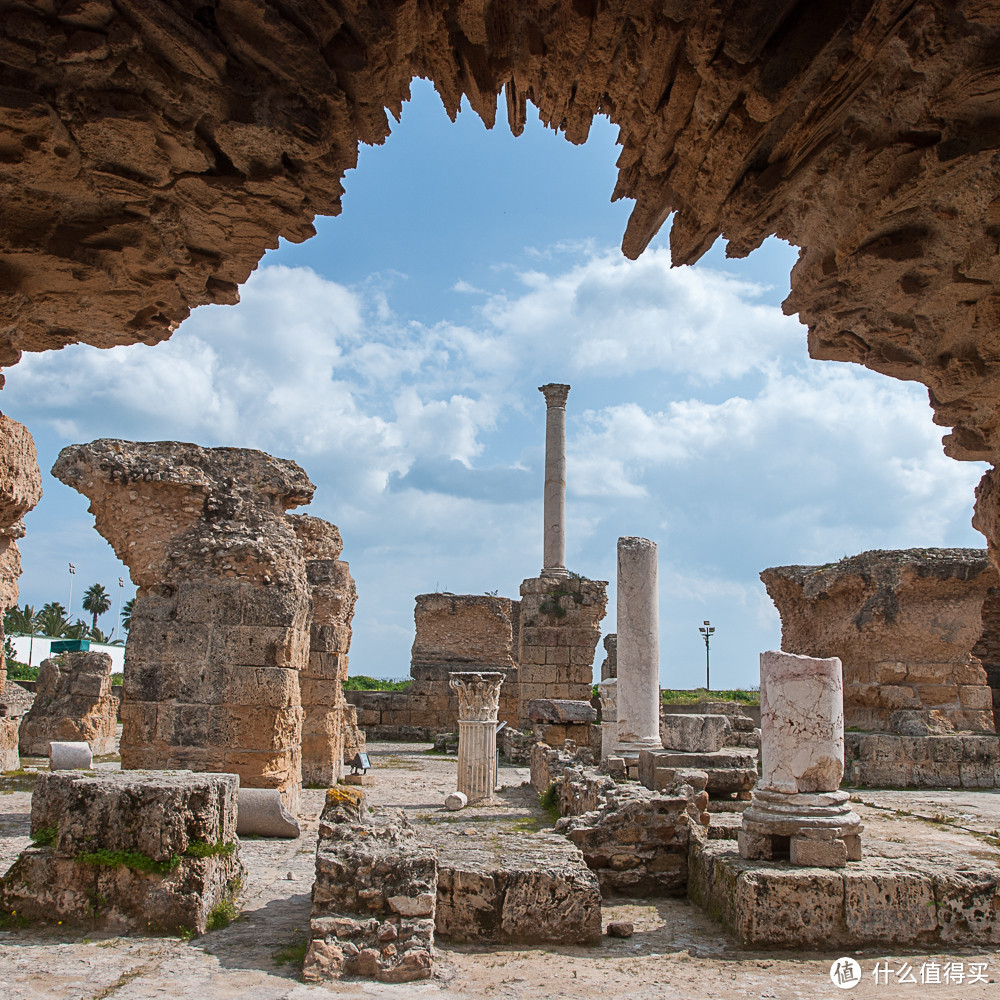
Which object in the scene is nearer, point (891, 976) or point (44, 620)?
point (891, 976)

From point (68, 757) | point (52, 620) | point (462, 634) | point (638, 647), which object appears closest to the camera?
point (68, 757)

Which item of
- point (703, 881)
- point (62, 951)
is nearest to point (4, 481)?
point (62, 951)

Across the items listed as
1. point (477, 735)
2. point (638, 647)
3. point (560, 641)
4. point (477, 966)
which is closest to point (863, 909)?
point (477, 966)

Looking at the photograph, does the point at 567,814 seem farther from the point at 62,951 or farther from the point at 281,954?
the point at 62,951

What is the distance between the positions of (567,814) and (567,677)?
988 centimetres

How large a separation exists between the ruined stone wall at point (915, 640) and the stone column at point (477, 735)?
8.30m

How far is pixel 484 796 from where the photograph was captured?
420 inches

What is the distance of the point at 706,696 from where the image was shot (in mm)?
24391

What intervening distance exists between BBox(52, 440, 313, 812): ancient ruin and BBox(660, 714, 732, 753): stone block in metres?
5.36

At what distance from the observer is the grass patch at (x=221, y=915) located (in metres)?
5.24

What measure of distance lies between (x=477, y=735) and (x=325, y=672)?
8.37 feet

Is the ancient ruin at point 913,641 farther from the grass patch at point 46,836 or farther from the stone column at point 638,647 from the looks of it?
the grass patch at point 46,836

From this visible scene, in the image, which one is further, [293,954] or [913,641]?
[913,641]

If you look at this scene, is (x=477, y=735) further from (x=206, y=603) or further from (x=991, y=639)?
(x=991, y=639)
